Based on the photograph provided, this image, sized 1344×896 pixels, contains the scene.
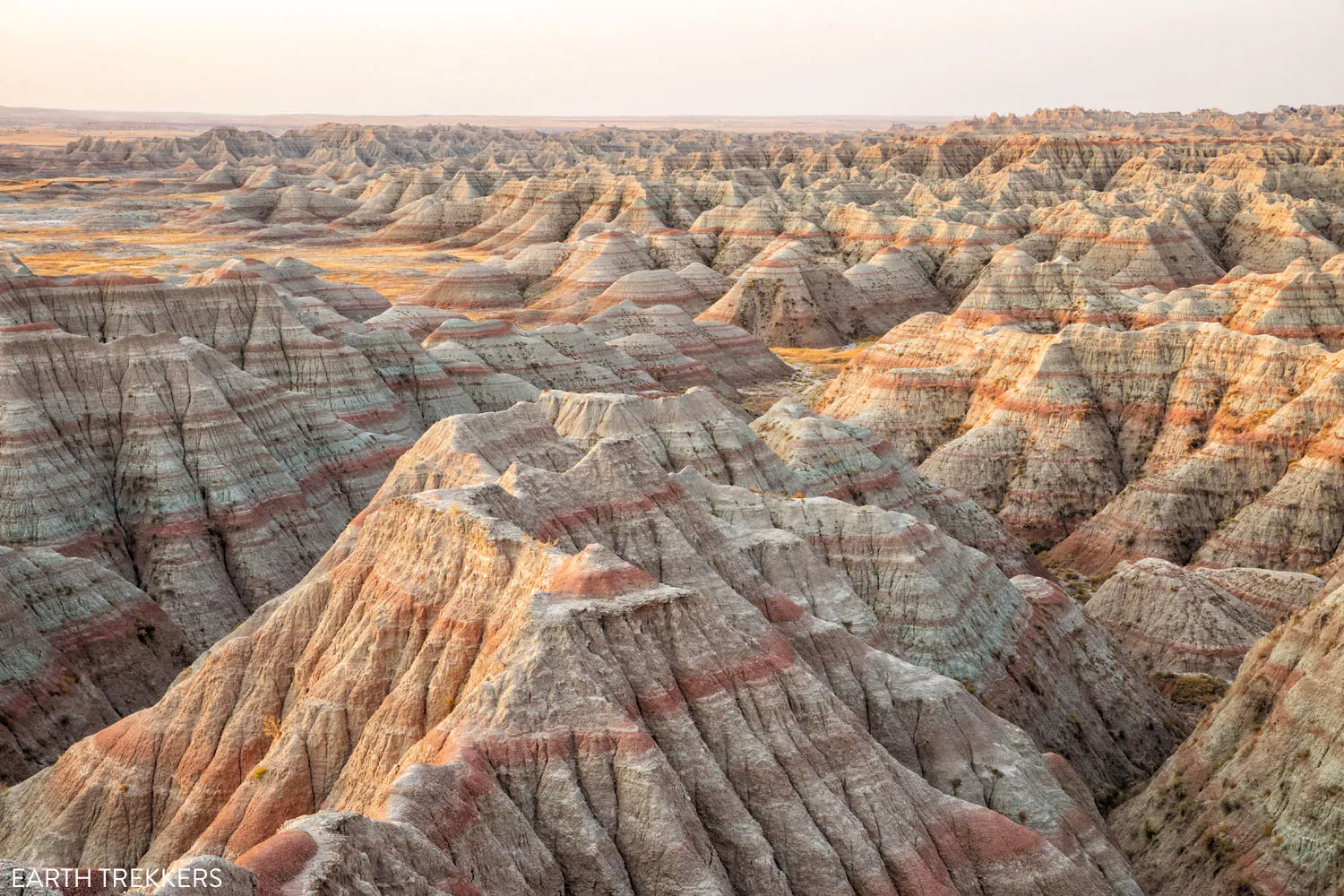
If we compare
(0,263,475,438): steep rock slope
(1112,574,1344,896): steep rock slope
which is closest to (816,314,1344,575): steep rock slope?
(1112,574,1344,896): steep rock slope

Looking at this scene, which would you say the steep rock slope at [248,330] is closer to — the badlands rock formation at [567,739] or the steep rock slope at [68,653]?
the steep rock slope at [68,653]

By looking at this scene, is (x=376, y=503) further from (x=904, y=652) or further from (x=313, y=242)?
(x=313, y=242)

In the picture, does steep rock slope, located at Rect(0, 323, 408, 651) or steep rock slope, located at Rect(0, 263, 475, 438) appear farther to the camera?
steep rock slope, located at Rect(0, 263, 475, 438)

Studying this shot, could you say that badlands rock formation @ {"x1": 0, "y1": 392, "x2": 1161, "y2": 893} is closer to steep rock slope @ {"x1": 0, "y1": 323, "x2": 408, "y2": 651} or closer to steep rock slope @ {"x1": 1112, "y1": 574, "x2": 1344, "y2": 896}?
steep rock slope @ {"x1": 1112, "y1": 574, "x2": 1344, "y2": 896}

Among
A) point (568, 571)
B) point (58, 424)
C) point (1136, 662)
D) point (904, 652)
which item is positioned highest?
point (568, 571)

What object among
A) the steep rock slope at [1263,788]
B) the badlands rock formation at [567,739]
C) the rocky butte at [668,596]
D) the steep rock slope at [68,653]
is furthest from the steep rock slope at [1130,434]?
the steep rock slope at [68,653]

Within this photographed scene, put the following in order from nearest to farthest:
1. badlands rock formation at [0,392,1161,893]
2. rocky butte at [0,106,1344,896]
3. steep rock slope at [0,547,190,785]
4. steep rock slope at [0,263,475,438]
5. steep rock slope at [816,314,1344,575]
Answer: badlands rock formation at [0,392,1161,893] → rocky butte at [0,106,1344,896] → steep rock slope at [0,547,190,785] → steep rock slope at [816,314,1344,575] → steep rock slope at [0,263,475,438]

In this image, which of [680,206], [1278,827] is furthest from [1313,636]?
[680,206]

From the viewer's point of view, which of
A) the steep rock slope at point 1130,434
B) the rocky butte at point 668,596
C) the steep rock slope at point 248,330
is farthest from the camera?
the steep rock slope at point 248,330
